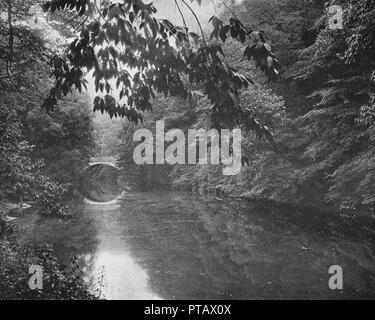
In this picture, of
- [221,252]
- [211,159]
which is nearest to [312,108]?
[211,159]

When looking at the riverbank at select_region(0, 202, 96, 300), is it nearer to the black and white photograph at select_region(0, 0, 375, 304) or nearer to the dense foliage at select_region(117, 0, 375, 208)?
the black and white photograph at select_region(0, 0, 375, 304)

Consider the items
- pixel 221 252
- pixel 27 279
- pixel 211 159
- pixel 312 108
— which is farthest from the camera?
pixel 211 159

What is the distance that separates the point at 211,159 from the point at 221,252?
2120 cm

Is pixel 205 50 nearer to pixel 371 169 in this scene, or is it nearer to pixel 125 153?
pixel 371 169

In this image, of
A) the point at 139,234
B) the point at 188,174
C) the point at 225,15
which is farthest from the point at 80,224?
the point at 188,174

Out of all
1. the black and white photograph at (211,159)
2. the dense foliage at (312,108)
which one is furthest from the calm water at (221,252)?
the dense foliage at (312,108)

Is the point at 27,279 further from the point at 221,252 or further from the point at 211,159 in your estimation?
the point at 211,159

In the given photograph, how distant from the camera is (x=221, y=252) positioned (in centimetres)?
1227

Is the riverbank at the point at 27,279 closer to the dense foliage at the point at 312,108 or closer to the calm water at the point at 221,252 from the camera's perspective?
the calm water at the point at 221,252

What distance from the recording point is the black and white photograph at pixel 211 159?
3.58m

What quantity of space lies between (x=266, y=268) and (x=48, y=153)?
76.5 ft

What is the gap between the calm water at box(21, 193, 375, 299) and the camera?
27.6 ft

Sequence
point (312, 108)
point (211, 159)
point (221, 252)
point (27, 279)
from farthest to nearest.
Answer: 1. point (211, 159)
2. point (312, 108)
3. point (221, 252)
4. point (27, 279)
